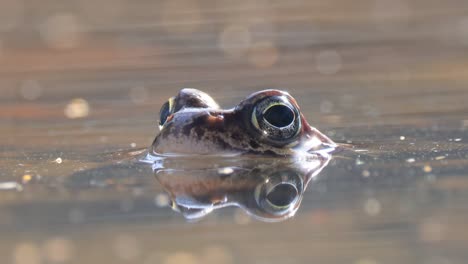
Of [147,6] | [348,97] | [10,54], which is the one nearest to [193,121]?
[348,97]

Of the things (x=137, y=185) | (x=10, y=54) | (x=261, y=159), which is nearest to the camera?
(x=137, y=185)

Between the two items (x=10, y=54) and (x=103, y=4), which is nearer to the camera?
(x=10, y=54)

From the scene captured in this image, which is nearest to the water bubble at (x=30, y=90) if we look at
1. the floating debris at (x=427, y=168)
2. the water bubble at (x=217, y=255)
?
the floating debris at (x=427, y=168)

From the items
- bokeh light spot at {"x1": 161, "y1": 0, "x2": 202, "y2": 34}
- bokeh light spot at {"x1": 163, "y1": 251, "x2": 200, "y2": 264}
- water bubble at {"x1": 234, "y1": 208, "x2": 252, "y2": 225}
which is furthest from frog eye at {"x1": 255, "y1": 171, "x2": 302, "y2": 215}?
bokeh light spot at {"x1": 161, "y1": 0, "x2": 202, "y2": 34}

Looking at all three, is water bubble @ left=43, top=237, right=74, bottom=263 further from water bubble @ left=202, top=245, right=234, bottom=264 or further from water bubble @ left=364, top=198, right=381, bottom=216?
water bubble @ left=364, top=198, right=381, bottom=216

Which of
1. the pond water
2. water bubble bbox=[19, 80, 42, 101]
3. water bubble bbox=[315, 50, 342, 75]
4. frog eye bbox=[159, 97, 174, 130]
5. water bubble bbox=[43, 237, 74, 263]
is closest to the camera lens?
water bubble bbox=[43, 237, 74, 263]

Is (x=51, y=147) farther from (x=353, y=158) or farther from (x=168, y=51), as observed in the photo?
(x=168, y=51)
